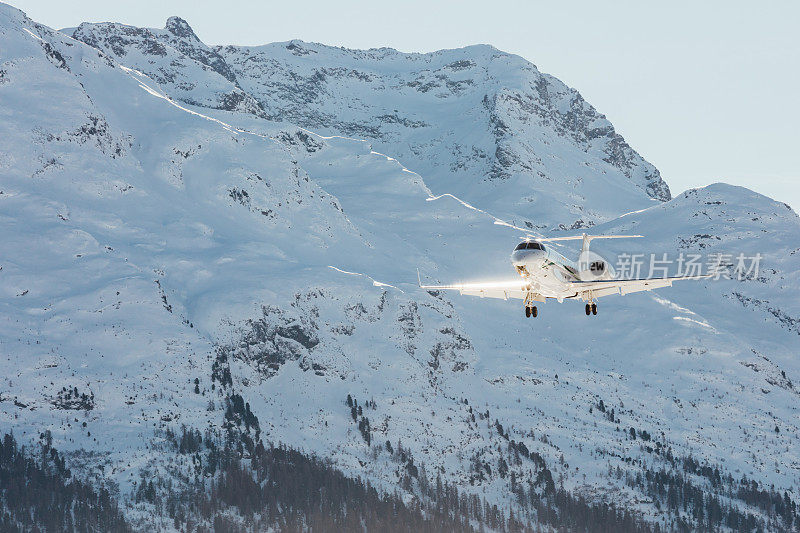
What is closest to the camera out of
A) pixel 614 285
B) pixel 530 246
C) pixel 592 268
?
pixel 530 246

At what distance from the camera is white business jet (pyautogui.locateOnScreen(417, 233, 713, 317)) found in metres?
107

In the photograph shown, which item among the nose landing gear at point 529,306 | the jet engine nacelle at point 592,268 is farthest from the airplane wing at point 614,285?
the nose landing gear at point 529,306

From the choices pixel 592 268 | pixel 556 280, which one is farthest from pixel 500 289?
pixel 592 268

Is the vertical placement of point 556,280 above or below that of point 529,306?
above

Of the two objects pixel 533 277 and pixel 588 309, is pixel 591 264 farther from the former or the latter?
pixel 533 277

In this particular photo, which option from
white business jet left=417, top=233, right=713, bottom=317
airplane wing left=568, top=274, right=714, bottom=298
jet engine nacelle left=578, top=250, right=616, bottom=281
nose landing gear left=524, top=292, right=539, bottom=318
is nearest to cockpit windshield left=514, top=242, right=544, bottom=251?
white business jet left=417, top=233, right=713, bottom=317

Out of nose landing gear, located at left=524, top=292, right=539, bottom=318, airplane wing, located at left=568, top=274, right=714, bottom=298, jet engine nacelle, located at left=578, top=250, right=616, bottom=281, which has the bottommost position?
nose landing gear, located at left=524, top=292, right=539, bottom=318

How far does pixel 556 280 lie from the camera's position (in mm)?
109188

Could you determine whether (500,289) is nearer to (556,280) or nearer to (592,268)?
(556,280)

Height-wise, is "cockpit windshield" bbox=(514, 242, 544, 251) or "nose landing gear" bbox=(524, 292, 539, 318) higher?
"cockpit windshield" bbox=(514, 242, 544, 251)

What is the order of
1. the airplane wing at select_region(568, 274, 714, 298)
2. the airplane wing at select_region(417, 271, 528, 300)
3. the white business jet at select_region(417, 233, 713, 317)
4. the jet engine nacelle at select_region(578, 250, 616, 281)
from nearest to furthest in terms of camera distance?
the white business jet at select_region(417, 233, 713, 317) → the airplane wing at select_region(417, 271, 528, 300) → the airplane wing at select_region(568, 274, 714, 298) → the jet engine nacelle at select_region(578, 250, 616, 281)

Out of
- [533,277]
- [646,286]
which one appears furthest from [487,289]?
[646,286]

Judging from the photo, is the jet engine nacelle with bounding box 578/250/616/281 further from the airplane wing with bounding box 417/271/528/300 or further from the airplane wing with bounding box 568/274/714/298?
the airplane wing with bounding box 417/271/528/300

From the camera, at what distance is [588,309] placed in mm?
118938
